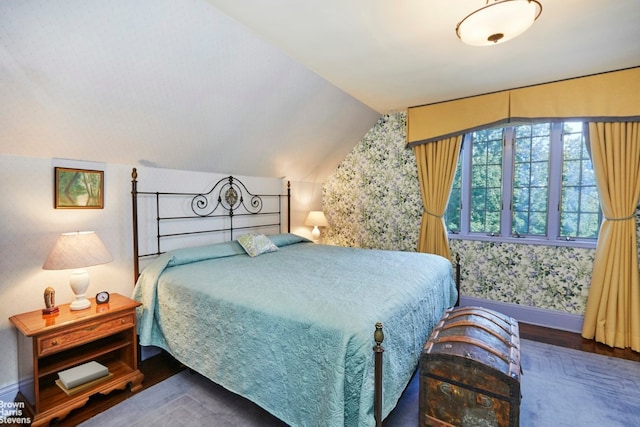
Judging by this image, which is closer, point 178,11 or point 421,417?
point 421,417

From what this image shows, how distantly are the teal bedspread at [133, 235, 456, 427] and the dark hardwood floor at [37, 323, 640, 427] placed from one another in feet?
0.94

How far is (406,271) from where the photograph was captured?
2.31m

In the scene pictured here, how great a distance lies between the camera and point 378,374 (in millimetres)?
1378

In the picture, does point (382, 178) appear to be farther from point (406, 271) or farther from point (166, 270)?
point (166, 270)

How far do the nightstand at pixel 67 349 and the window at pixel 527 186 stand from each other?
354 cm

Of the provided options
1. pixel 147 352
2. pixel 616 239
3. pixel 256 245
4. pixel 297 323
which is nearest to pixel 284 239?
pixel 256 245

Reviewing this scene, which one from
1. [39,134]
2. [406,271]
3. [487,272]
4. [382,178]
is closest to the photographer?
[39,134]

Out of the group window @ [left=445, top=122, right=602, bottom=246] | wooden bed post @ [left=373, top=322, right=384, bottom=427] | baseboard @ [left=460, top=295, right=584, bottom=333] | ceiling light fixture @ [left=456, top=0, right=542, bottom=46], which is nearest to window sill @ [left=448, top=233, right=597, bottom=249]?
window @ [left=445, top=122, right=602, bottom=246]

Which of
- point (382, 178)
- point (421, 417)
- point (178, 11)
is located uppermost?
point (178, 11)

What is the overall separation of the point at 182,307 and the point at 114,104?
1486 millimetres

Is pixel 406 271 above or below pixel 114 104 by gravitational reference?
below

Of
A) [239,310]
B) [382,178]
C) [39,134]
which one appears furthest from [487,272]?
[39,134]

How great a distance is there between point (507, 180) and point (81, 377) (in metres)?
4.22

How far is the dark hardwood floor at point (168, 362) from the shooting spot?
6.36ft
